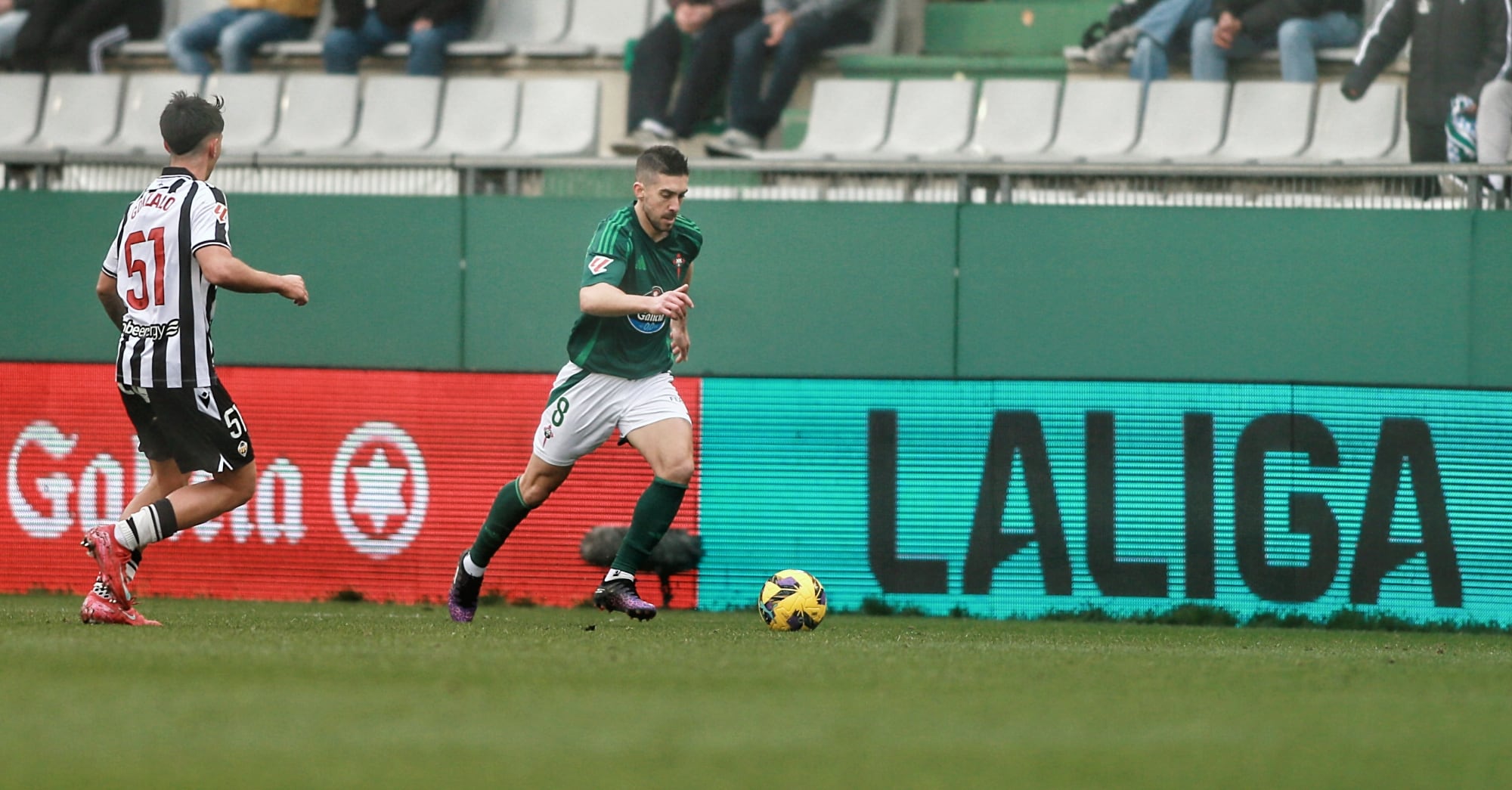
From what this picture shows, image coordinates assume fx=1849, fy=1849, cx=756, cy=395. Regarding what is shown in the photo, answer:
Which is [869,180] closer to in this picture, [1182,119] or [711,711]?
[1182,119]

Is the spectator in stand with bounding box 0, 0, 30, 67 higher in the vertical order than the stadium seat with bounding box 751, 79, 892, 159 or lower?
higher

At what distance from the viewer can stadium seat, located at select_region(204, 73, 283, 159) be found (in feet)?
46.9

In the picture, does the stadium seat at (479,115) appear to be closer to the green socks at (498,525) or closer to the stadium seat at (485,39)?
the stadium seat at (485,39)

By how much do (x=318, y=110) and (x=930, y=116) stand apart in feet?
15.5

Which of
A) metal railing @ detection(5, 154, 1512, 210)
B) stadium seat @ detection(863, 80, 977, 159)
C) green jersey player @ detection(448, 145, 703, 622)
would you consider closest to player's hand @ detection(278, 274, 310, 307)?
green jersey player @ detection(448, 145, 703, 622)

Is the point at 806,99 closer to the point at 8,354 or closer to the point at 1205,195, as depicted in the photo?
the point at 1205,195

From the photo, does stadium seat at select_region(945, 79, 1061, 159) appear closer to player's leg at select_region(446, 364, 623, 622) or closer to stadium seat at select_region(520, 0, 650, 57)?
stadium seat at select_region(520, 0, 650, 57)

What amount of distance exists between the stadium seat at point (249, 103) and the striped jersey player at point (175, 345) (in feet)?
24.0

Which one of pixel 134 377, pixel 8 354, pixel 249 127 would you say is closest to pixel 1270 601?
pixel 134 377

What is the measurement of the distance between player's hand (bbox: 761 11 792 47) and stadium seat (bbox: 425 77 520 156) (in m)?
2.02

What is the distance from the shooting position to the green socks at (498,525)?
A: 26.2 ft

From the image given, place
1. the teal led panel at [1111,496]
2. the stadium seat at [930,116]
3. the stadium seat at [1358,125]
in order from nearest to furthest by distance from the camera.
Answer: the teal led panel at [1111,496], the stadium seat at [1358,125], the stadium seat at [930,116]

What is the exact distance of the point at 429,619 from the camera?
28.0 ft

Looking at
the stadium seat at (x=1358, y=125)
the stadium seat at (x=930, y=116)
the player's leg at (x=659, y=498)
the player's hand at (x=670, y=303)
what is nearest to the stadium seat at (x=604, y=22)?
the stadium seat at (x=930, y=116)
